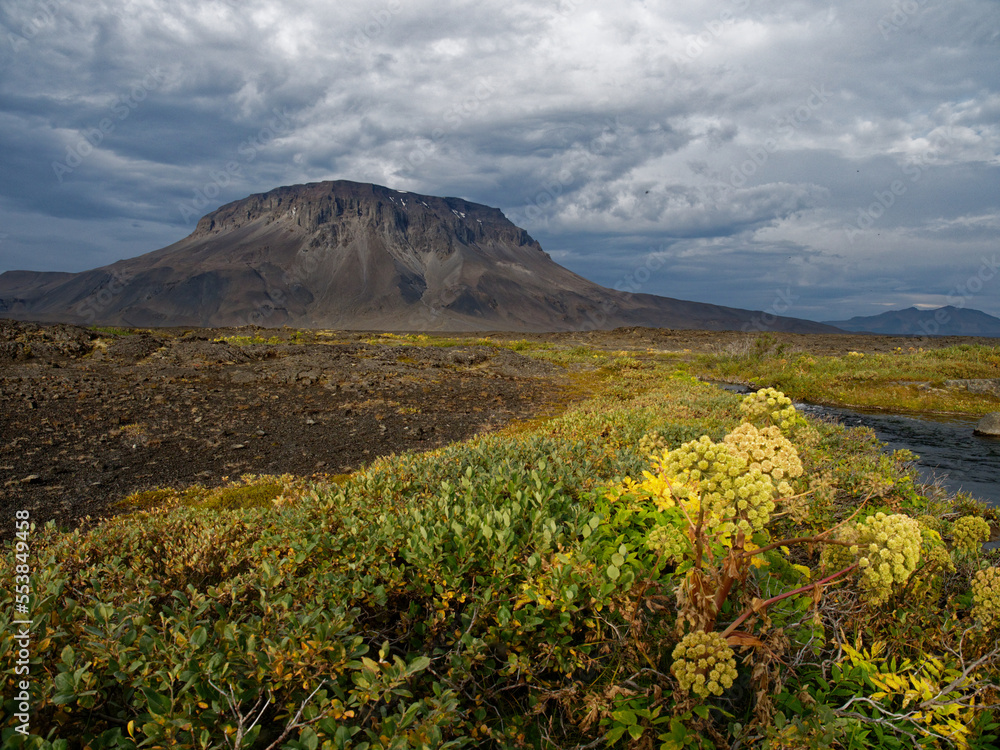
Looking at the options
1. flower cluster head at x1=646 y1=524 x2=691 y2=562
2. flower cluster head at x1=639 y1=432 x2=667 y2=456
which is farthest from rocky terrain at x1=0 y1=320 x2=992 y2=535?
flower cluster head at x1=646 y1=524 x2=691 y2=562

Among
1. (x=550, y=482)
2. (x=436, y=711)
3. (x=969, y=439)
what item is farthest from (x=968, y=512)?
(x=969, y=439)

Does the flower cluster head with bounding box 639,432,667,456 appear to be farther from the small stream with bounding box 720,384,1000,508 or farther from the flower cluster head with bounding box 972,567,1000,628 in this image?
the small stream with bounding box 720,384,1000,508

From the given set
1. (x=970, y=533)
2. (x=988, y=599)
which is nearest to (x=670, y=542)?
(x=988, y=599)

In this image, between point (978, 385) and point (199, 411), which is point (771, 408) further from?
point (978, 385)

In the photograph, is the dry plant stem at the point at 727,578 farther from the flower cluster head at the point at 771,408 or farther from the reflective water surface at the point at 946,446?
the reflective water surface at the point at 946,446

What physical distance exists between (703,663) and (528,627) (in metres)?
1.09

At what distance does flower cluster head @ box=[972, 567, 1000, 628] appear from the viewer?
2.87 meters

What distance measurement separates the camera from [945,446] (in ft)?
50.4

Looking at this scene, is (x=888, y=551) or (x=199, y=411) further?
(x=199, y=411)

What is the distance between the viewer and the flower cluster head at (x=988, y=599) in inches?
113

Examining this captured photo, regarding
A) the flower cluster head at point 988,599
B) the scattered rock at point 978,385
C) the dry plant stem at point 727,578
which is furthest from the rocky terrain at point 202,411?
the scattered rock at point 978,385

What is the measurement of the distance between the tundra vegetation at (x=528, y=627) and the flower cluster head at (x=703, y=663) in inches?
0.6

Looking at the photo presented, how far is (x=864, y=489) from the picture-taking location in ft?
21.4

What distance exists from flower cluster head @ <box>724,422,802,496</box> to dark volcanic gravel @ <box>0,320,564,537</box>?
9.77 m
